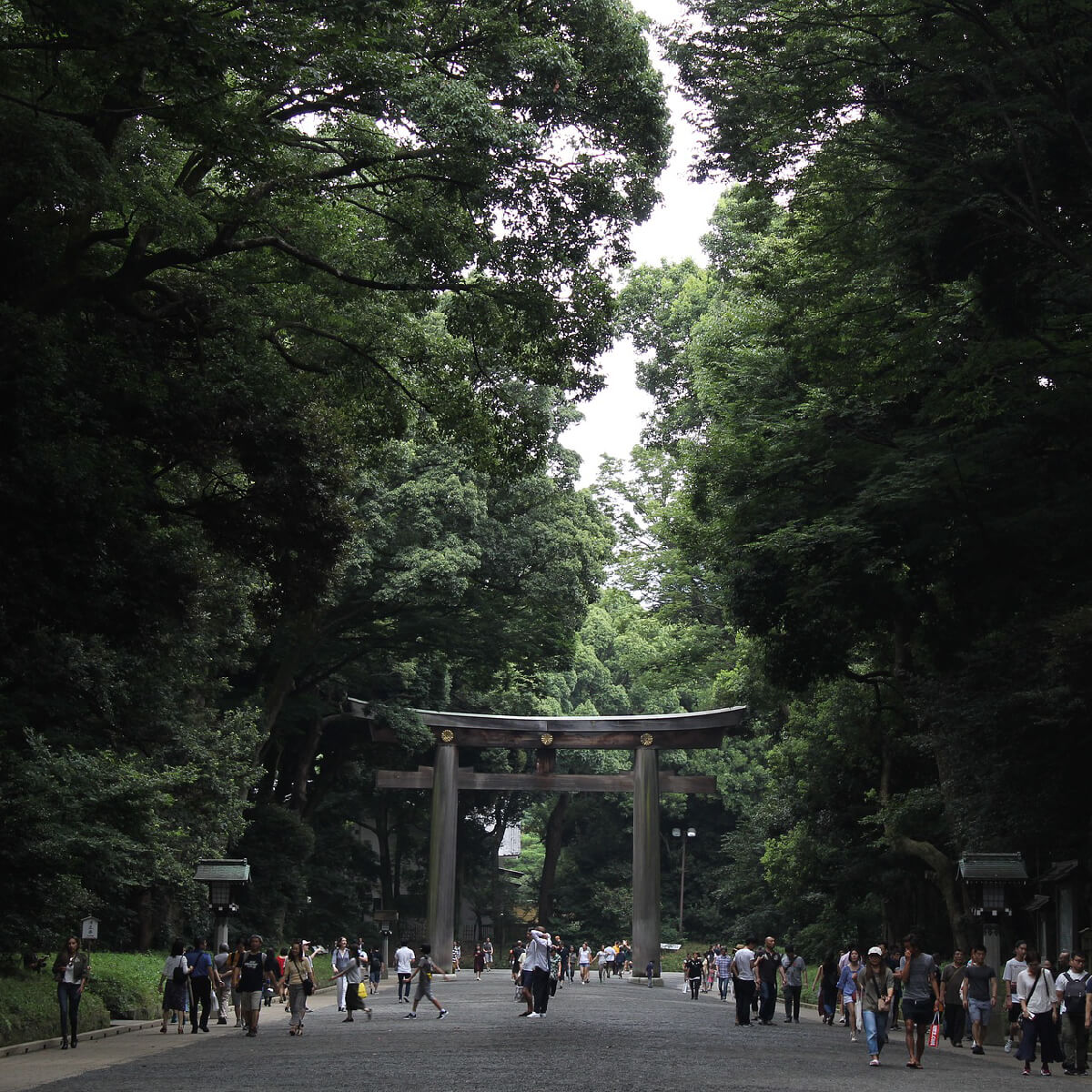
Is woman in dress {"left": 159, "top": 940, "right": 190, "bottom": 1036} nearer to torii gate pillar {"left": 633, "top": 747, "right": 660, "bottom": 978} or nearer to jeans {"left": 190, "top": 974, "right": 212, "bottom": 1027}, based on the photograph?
jeans {"left": 190, "top": 974, "right": 212, "bottom": 1027}

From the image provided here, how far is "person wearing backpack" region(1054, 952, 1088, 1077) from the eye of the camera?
13.9 meters

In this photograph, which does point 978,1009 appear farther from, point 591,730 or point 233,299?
point 591,730

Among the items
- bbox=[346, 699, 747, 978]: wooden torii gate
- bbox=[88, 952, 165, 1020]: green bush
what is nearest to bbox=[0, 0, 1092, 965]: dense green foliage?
bbox=[88, 952, 165, 1020]: green bush

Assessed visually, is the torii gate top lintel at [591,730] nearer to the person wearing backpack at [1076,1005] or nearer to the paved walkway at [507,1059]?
the paved walkway at [507,1059]

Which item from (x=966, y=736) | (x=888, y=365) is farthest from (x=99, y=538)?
(x=966, y=736)

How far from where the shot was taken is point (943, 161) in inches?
522

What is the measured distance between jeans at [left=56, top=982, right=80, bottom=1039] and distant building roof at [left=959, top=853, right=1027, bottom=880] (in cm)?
1063

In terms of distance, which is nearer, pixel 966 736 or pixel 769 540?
Result: pixel 769 540

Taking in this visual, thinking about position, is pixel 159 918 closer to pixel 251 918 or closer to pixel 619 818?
pixel 251 918

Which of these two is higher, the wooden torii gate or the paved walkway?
the wooden torii gate

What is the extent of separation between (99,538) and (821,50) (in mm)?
8384

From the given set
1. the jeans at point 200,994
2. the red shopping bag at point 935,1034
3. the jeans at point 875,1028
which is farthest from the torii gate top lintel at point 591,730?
the jeans at point 875,1028

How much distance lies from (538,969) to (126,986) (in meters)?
5.93

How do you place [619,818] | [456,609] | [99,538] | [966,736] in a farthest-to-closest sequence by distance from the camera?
1. [619,818]
2. [456,609]
3. [966,736]
4. [99,538]
